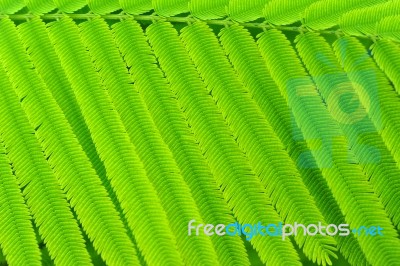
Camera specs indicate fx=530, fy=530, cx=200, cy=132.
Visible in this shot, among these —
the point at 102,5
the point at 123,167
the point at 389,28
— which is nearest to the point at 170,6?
the point at 102,5

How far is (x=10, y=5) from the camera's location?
85.8 inches

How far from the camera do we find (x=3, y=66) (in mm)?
2068

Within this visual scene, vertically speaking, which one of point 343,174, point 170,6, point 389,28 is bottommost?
point 343,174

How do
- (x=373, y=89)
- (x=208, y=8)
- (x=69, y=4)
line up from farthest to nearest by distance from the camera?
(x=69, y=4) → (x=208, y=8) → (x=373, y=89)

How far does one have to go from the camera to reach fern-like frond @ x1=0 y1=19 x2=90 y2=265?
6.44 ft

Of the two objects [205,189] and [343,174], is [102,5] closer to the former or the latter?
[205,189]

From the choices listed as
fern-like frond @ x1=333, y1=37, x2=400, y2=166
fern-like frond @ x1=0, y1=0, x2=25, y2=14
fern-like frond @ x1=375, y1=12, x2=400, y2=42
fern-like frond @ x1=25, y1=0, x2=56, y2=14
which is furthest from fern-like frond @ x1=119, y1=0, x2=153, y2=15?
fern-like frond @ x1=375, y1=12, x2=400, y2=42

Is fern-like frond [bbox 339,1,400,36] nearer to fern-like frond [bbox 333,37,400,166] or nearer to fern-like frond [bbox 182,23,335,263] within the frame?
fern-like frond [bbox 333,37,400,166]

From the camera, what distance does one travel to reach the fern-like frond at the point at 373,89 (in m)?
1.80

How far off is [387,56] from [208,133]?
2.26 ft

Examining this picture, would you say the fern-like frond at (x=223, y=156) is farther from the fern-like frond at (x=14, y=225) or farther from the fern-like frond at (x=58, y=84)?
the fern-like frond at (x=14, y=225)

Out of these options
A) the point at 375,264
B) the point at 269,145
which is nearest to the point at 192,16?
the point at 269,145

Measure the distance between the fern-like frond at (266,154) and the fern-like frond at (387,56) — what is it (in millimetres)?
449

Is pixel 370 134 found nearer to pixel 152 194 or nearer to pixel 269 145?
pixel 269 145
